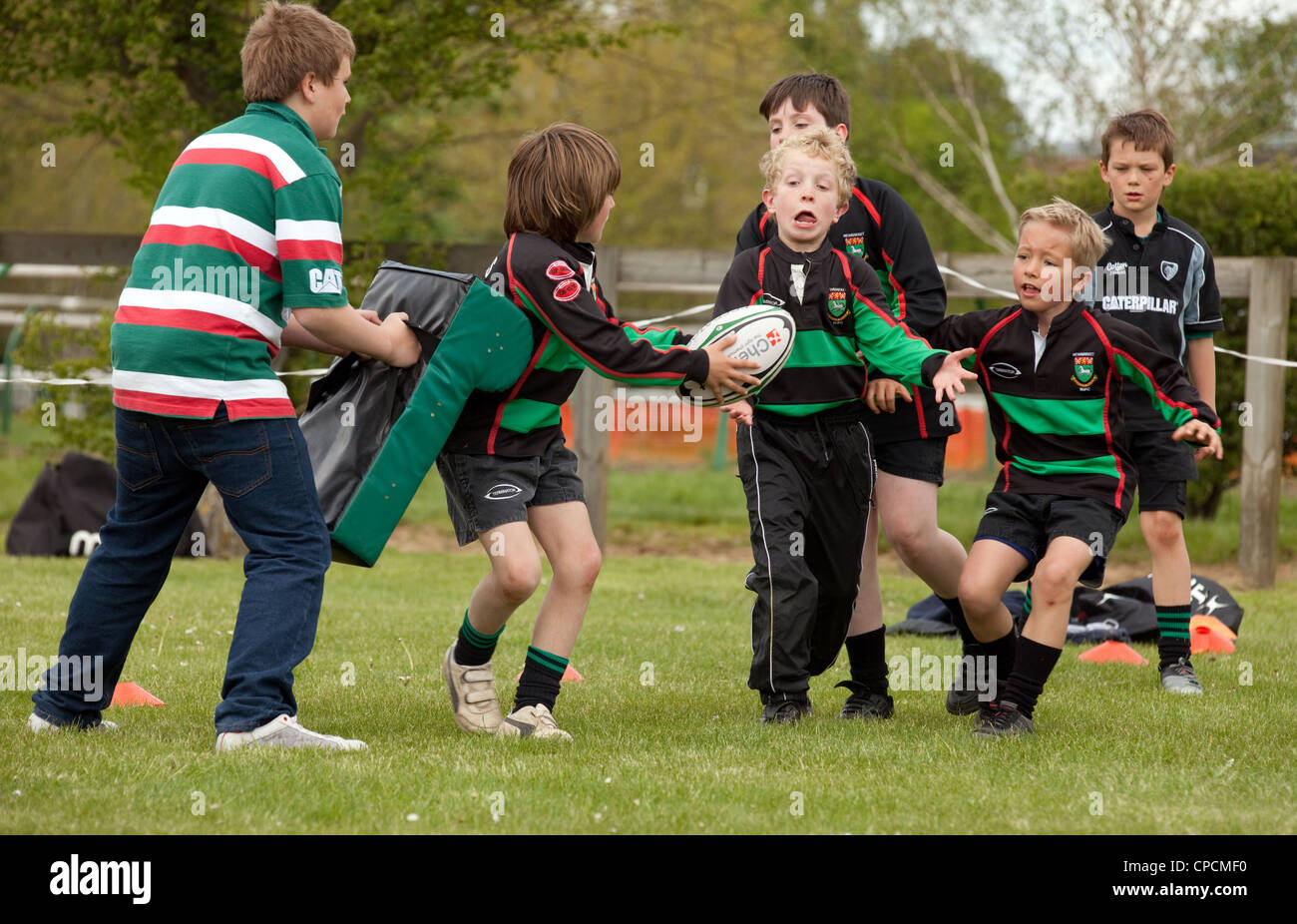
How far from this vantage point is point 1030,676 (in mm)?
4559

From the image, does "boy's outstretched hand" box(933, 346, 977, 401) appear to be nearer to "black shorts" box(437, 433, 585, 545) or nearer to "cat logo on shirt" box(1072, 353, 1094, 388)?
"cat logo on shirt" box(1072, 353, 1094, 388)

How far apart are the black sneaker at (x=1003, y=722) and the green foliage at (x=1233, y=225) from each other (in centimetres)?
627

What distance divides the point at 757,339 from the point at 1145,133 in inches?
89.3

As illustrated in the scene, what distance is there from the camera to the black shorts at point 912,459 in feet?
15.9

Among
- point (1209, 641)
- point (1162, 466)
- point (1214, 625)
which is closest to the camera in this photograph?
point (1162, 466)

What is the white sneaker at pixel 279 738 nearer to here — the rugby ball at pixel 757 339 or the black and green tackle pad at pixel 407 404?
the black and green tackle pad at pixel 407 404

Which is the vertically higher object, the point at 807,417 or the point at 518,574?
the point at 807,417

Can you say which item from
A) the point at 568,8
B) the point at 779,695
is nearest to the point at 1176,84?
the point at 568,8

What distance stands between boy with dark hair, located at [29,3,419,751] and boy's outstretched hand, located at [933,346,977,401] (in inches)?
65.8

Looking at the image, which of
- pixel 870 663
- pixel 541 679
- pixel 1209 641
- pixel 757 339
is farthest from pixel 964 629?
pixel 1209 641

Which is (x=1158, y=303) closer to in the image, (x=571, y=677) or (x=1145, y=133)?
(x=1145, y=133)

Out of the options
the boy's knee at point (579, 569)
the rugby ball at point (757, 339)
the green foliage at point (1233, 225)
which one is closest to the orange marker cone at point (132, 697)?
the boy's knee at point (579, 569)

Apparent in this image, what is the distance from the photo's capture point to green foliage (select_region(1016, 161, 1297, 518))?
1007 cm
